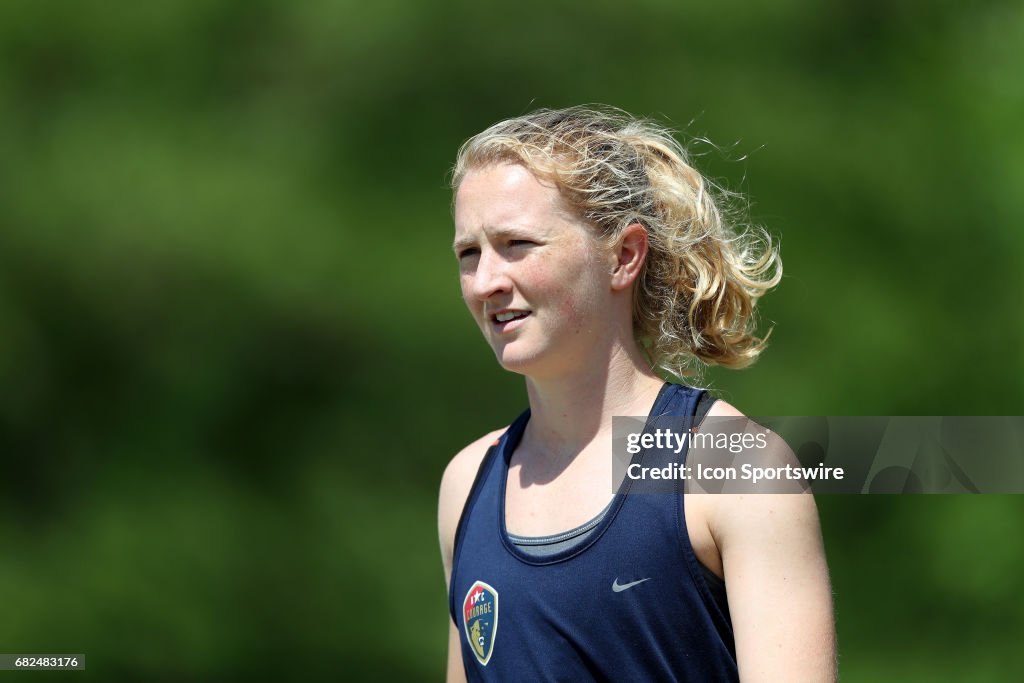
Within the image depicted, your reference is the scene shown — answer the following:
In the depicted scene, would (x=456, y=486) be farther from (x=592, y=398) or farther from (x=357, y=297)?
(x=357, y=297)

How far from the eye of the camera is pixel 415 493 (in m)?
3.69

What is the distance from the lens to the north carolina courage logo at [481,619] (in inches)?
61.1

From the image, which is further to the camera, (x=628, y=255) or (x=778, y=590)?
(x=628, y=255)

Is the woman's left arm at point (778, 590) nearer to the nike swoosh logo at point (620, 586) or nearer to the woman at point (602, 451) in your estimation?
the woman at point (602, 451)

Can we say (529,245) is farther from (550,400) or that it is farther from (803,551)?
(803,551)

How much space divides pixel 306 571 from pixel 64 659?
2.62ft

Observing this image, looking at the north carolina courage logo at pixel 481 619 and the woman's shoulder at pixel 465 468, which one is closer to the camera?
the north carolina courage logo at pixel 481 619

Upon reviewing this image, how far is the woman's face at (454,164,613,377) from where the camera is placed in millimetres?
1579

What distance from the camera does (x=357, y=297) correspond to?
3.73m

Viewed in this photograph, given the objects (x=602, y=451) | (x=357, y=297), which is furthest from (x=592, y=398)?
(x=357, y=297)

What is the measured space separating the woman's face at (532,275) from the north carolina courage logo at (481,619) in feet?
1.04

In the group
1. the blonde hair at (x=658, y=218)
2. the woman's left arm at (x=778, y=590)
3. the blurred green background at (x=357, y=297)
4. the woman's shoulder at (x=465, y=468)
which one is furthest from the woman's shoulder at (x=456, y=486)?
the blurred green background at (x=357, y=297)

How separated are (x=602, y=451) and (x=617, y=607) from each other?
0.79 ft

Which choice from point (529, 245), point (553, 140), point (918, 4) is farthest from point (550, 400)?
point (918, 4)
